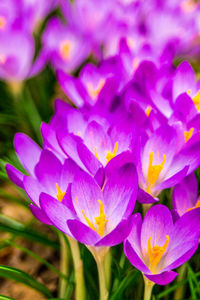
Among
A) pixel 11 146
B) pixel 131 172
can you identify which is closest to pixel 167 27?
pixel 11 146

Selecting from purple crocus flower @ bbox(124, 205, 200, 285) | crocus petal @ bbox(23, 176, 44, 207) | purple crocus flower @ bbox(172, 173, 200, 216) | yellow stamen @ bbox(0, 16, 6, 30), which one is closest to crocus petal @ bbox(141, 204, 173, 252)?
purple crocus flower @ bbox(124, 205, 200, 285)

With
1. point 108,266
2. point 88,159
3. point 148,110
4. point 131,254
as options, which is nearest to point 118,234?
point 131,254

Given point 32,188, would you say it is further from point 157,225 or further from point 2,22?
point 2,22

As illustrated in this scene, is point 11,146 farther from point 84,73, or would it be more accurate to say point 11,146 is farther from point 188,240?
point 188,240

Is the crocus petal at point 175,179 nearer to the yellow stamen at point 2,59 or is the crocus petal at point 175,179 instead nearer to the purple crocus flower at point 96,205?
the purple crocus flower at point 96,205

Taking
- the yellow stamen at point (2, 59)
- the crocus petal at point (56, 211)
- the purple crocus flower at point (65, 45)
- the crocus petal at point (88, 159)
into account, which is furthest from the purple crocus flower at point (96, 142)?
the purple crocus flower at point (65, 45)

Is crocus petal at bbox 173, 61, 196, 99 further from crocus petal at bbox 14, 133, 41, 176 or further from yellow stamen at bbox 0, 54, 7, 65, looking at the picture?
yellow stamen at bbox 0, 54, 7, 65

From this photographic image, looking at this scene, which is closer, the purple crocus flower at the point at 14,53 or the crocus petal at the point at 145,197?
the crocus petal at the point at 145,197
